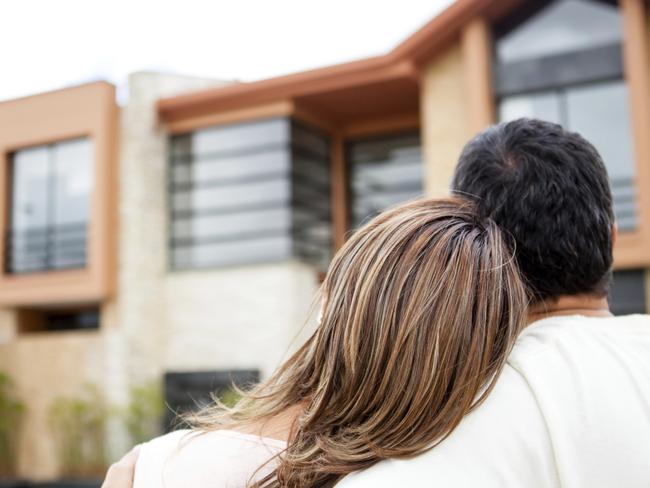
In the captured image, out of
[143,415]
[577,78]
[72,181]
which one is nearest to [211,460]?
[577,78]

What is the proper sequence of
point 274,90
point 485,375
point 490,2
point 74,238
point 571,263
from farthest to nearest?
point 74,238
point 274,90
point 490,2
point 571,263
point 485,375

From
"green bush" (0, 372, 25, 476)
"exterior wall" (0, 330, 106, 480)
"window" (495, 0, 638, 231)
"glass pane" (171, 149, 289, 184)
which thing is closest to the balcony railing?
"exterior wall" (0, 330, 106, 480)

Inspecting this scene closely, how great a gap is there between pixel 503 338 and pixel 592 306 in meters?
0.48

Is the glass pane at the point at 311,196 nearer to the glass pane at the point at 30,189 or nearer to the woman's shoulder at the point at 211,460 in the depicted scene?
the glass pane at the point at 30,189

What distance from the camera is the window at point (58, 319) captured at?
1414 centimetres

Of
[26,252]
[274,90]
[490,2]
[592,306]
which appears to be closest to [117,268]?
[26,252]

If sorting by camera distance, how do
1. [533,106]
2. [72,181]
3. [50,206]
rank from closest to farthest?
[533,106] → [72,181] → [50,206]

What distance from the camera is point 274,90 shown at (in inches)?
473

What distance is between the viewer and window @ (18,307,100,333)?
14.1 m

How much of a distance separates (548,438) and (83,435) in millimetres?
12329

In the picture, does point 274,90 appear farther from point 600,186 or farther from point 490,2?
point 600,186

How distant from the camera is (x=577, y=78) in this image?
9.92 metres

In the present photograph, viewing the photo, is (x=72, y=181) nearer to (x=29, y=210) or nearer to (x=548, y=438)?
(x=29, y=210)

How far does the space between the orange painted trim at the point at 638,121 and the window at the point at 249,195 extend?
5.01 m
